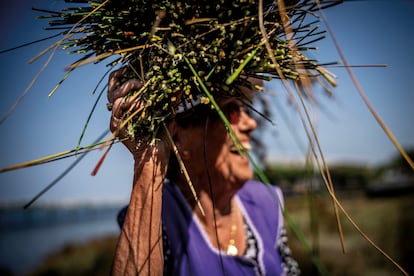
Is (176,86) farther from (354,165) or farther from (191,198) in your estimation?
(354,165)

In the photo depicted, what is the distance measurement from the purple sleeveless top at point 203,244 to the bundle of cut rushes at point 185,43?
0.60 metres

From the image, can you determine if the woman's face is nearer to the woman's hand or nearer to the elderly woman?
the elderly woman

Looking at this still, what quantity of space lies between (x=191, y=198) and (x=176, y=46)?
0.97 meters

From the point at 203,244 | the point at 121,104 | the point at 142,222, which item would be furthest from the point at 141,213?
the point at 203,244

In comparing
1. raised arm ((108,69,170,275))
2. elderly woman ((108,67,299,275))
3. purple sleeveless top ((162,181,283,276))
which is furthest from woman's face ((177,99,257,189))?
raised arm ((108,69,170,275))

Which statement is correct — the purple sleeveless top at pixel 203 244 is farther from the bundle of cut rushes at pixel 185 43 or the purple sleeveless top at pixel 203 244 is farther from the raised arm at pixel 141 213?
the bundle of cut rushes at pixel 185 43

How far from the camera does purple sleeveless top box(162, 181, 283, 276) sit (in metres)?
1.42

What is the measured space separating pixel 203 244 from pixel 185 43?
1096mm

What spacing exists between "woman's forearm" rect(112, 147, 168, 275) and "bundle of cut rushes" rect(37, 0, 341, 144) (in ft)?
0.40

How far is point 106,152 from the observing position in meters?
0.92

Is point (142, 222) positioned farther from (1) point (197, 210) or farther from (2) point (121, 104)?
(1) point (197, 210)

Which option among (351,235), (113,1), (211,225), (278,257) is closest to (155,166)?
(113,1)

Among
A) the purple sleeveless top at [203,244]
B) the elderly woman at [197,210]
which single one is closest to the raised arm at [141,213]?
the elderly woman at [197,210]

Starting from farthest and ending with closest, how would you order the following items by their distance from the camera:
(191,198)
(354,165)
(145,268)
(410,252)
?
(354,165) → (410,252) → (191,198) → (145,268)
